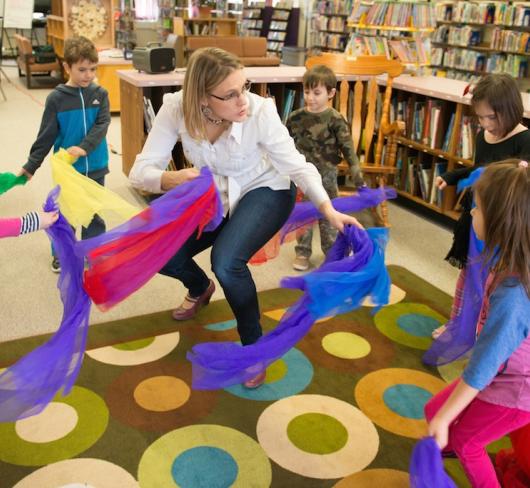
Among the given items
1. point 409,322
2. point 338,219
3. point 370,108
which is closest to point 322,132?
point 370,108

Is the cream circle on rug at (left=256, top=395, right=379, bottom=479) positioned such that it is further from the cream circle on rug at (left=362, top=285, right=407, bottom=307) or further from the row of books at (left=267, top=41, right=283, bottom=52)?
the row of books at (left=267, top=41, right=283, bottom=52)

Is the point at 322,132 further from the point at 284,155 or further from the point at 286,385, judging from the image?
the point at 286,385

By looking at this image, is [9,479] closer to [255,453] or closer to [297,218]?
[255,453]

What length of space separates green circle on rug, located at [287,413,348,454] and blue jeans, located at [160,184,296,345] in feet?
1.20

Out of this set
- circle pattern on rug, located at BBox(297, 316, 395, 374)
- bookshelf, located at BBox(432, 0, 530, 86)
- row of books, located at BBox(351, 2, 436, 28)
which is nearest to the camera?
circle pattern on rug, located at BBox(297, 316, 395, 374)

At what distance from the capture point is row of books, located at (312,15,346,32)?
12.1m

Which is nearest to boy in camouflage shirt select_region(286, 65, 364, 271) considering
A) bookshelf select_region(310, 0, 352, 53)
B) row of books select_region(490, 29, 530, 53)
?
row of books select_region(490, 29, 530, 53)

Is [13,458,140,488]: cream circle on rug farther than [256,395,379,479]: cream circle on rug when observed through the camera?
No

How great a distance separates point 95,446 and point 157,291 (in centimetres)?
128

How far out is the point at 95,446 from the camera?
2.03 meters

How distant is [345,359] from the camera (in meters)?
2.62

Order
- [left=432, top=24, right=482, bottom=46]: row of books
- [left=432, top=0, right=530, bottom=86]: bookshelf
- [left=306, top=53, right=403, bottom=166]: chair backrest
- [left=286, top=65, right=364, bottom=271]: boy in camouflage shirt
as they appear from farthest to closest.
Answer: [left=432, top=24, right=482, bottom=46]: row of books → [left=432, top=0, right=530, bottom=86]: bookshelf → [left=306, top=53, right=403, bottom=166]: chair backrest → [left=286, top=65, right=364, bottom=271]: boy in camouflage shirt

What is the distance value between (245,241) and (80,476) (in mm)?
983

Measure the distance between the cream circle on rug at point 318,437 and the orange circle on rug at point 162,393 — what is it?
0.34 m
